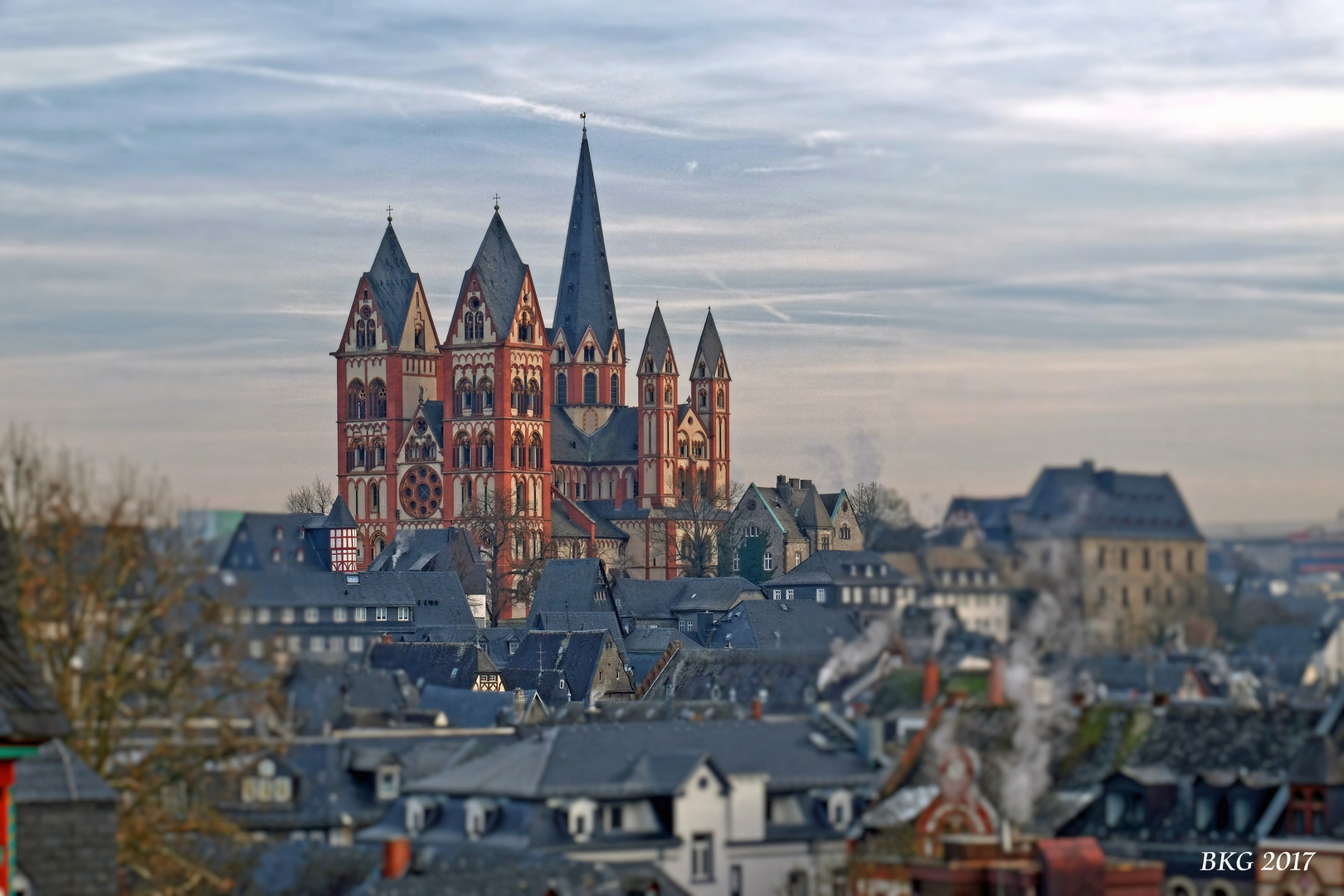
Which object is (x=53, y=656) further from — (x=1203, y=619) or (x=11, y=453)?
(x=1203, y=619)

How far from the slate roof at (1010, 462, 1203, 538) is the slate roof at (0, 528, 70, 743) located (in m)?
22.1

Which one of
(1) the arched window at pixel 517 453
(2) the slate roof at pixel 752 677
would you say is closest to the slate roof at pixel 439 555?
(1) the arched window at pixel 517 453

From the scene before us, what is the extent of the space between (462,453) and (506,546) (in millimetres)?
12787

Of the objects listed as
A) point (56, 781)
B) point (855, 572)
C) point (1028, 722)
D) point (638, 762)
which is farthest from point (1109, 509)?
point (56, 781)

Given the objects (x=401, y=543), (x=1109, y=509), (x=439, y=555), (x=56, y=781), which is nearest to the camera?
(x=56, y=781)

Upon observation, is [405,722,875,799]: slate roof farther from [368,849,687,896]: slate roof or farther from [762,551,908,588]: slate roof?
[762,551,908,588]: slate roof

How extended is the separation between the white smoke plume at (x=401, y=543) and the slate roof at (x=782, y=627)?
177ft

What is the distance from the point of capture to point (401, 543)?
578 feet

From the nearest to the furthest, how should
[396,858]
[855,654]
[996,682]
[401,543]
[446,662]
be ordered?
[396,858]
[996,682]
[855,654]
[446,662]
[401,543]

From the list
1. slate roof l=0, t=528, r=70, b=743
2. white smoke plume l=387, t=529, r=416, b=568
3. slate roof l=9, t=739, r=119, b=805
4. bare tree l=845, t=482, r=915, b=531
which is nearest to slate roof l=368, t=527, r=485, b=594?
white smoke plume l=387, t=529, r=416, b=568

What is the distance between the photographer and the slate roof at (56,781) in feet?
129

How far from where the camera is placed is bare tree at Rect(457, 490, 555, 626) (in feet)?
577

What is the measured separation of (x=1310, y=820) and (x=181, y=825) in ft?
62.4

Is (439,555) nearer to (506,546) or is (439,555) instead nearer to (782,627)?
(506,546)
